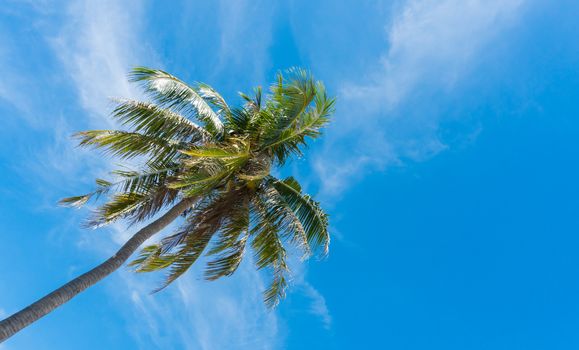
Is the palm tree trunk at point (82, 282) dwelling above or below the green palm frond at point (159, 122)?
below

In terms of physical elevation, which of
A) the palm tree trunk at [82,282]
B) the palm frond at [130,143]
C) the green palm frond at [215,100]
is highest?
the green palm frond at [215,100]

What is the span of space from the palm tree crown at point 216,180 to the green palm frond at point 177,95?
25mm

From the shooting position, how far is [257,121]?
505 inches

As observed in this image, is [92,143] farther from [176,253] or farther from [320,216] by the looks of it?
[320,216]

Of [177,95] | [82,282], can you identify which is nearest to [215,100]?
[177,95]

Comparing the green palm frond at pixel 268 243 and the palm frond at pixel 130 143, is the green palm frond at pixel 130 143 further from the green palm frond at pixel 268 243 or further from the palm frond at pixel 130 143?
the green palm frond at pixel 268 243

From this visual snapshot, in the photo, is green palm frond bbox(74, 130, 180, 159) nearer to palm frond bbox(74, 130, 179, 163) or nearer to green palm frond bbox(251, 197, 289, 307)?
palm frond bbox(74, 130, 179, 163)

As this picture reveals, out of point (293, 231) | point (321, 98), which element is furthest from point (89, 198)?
point (321, 98)

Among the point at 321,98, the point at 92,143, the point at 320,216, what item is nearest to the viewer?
the point at 321,98

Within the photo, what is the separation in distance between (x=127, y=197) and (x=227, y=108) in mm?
3519

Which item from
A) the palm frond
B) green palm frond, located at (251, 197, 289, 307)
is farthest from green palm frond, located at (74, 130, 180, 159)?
green palm frond, located at (251, 197, 289, 307)

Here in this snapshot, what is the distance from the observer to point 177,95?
12.5 meters

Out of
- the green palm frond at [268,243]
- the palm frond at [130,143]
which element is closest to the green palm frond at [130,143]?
the palm frond at [130,143]

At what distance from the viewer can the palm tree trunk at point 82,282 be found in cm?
777
